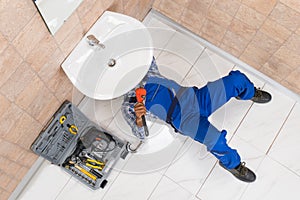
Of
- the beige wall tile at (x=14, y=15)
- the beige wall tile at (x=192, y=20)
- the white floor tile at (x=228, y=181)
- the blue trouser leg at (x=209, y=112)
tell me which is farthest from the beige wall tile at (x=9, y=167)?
the beige wall tile at (x=192, y=20)

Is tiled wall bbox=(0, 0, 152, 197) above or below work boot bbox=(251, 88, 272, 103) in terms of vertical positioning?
below

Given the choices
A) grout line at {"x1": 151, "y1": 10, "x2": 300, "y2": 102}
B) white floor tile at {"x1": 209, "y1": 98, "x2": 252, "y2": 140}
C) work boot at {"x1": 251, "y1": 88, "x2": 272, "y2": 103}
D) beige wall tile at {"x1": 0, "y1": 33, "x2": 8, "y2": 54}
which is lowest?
beige wall tile at {"x1": 0, "y1": 33, "x2": 8, "y2": 54}

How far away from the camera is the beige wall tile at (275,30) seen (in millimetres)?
1361

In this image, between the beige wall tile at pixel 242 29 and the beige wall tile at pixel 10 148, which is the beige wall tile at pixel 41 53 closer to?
the beige wall tile at pixel 10 148

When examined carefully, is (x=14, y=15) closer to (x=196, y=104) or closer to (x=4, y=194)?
(x=196, y=104)

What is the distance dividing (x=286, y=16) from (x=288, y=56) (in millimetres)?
221

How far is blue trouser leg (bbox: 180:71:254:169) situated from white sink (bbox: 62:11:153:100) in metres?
0.27

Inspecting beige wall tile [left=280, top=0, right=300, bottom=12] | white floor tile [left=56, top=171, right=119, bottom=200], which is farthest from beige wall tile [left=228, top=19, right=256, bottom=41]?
white floor tile [left=56, top=171, right=119, bottom=200]

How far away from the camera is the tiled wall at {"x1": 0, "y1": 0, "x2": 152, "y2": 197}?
3.17 feet

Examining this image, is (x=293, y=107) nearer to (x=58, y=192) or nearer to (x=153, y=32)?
(x=153, y=32)

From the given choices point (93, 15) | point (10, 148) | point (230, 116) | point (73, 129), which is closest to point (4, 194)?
point (10, 148)

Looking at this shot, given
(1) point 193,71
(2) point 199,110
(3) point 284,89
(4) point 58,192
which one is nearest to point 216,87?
(2) point 199,110

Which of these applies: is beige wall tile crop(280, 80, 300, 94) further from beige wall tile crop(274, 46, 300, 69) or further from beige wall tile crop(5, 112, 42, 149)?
beige wall tile crop(5, 112, 42, 149)

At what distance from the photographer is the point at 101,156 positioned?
155cm
